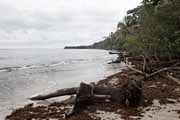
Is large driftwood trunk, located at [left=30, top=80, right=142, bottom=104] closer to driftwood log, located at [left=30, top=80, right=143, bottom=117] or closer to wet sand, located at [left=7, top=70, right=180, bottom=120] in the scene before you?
driftwood log, located at [left=30, top=80, right=143, bottom=117]

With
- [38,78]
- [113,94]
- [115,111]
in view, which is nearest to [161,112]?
[115,111]

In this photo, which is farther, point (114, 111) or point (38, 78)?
point (38, 78)

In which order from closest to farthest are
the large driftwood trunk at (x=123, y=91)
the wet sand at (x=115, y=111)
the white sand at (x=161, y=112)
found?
the white sand at (x=161, y=112)
the wet sand at (x=115, y=111)
the large driftwood trunk at (x=123, y=91)

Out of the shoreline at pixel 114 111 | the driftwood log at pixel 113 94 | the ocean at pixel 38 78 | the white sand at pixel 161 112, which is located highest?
the driftwood log at pixel 113 94

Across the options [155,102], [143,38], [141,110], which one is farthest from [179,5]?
[141,110]

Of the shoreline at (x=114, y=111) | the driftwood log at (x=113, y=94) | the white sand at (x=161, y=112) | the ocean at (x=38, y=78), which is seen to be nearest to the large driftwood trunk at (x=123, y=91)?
the driftwood log at (x=113, y=94)

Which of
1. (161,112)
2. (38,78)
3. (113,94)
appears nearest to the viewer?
(161,112)

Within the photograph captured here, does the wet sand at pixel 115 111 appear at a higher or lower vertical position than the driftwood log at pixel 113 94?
lower

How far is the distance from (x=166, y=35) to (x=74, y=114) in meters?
14.4

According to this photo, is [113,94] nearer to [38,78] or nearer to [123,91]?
[123,91]

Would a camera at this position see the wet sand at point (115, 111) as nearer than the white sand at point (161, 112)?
No

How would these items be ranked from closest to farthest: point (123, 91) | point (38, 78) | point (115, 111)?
point (115, 111) → point (123, 91) → point (38, 78)

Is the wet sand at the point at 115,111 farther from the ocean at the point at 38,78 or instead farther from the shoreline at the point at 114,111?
the ocean at the point at 38,78

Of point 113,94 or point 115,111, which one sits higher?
point 113,94
